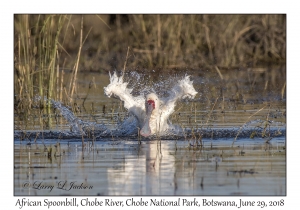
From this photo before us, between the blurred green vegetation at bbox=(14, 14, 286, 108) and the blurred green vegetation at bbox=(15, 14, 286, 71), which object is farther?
the blurred green vegetation at bbox=(15, 14, 286, 71)

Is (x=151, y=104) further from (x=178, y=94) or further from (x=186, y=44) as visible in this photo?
(x=186, y=44)

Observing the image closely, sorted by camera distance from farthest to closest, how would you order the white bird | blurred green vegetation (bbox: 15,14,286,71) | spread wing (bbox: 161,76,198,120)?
blurred green vegetation (bbox: 15,14,286,71)
spread wing (bbox: 161,76,198,120)
the white bird

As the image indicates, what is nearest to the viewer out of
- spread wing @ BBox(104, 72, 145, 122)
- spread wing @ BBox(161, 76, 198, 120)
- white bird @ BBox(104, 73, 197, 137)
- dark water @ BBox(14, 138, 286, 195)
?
dark water @ BBox(14, 138, 286, 195)

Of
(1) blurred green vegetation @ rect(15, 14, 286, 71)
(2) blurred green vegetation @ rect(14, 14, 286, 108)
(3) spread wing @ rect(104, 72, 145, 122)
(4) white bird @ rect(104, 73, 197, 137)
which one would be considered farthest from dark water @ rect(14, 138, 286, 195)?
(1) blurred green vegetation @ rect(15, 14, 286, 71)

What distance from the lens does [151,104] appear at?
1223 cm

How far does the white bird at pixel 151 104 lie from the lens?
12139 mm

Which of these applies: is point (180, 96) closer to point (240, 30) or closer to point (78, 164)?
point (78, 164)

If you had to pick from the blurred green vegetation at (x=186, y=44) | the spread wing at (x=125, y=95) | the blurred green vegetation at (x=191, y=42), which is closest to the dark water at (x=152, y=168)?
the spread wing at (x=125, y=95)

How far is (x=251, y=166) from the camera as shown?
920 cm

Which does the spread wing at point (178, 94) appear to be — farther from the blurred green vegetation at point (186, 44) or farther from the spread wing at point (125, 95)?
the blurred green vegetation at point (186, 44)

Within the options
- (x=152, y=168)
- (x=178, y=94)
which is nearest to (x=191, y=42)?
(x=178, y=94)

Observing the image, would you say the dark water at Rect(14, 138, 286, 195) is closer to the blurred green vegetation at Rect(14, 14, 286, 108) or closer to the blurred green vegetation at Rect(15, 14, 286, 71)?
the blurred green vegetation at Rect(14, 14, 286, 108)

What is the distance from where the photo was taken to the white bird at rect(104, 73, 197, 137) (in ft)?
39.8

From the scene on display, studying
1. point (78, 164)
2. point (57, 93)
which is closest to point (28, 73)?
point (57, 93)
